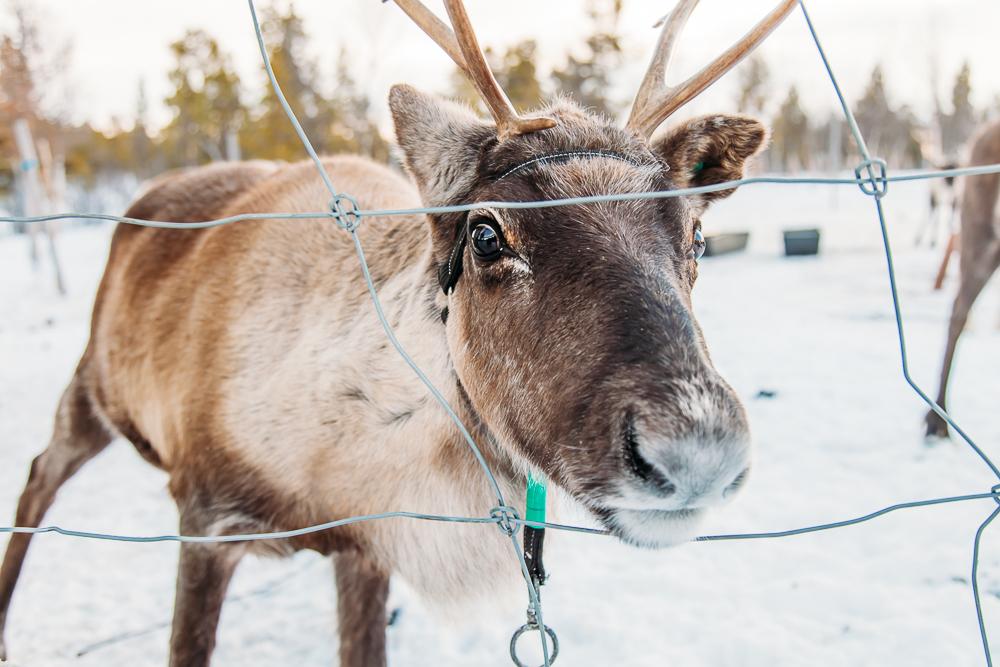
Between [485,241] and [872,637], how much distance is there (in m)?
2.48

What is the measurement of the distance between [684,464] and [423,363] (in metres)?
1.01

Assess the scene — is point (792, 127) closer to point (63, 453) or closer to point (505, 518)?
point (63, 453)

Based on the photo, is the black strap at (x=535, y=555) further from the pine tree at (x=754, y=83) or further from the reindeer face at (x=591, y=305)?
the pine tree at (x=754, y=83)

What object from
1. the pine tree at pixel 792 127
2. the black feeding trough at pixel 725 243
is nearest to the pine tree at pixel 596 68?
the black feeding trough at pixel 725 243

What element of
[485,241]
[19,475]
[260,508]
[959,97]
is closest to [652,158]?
[485,241]

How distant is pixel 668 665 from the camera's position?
9.17 feet

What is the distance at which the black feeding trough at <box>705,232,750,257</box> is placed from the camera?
13836 millimetres

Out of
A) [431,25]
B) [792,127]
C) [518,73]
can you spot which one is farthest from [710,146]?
[792,127]

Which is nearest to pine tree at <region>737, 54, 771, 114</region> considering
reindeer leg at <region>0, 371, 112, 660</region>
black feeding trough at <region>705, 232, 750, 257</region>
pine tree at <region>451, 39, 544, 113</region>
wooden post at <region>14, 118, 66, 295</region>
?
pine tree at <region>451, 39, 544, 113</region>

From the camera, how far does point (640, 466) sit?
4.16ft

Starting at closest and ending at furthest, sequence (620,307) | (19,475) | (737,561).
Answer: (620,307)
(737,561)
(19,475)

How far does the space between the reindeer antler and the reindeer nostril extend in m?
0.85

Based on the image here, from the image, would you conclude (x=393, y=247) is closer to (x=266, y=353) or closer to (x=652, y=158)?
(x=266, y=353)

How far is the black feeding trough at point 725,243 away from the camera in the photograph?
45.4 ft
